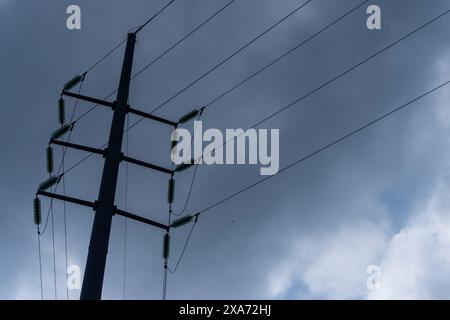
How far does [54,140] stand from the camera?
700 inches

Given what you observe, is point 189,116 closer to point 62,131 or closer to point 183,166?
point 183,166

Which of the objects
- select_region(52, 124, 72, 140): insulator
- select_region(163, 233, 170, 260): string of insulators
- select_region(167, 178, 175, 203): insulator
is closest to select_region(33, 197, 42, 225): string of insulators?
select_region(52, 124, 72, 140): insulator

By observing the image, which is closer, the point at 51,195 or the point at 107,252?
the point at 107,252

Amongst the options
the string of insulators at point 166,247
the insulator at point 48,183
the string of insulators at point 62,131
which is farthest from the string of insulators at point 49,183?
the string of insulators at point 166,247

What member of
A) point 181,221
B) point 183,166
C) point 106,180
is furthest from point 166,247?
point 106,180

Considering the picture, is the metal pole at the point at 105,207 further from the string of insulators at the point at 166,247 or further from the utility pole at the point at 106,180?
the string of insulators at the point at 166,247

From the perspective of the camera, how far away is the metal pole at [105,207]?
43.5ft

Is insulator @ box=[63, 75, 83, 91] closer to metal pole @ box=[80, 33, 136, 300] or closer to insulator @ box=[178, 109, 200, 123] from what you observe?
metal pole @ box=[80, 33, 136, 300]
